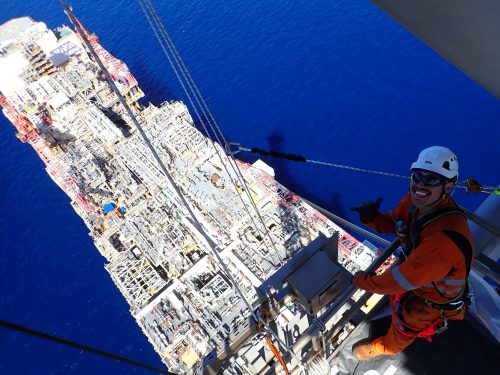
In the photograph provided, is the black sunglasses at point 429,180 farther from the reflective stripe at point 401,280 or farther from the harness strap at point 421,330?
the harness strap at point 421,330

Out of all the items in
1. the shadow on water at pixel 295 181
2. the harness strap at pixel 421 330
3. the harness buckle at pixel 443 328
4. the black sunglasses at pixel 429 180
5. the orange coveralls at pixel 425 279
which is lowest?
the harness buckle at pixel 443 328

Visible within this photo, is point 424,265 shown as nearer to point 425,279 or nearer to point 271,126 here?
point 425,279

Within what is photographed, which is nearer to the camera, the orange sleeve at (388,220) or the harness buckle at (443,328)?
the harness buckle at (443,328)

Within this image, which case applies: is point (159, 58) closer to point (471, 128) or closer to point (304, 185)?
point (304, 185)

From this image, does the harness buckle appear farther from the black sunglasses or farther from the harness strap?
the black sunglasses

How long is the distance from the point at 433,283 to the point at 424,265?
0.65 m

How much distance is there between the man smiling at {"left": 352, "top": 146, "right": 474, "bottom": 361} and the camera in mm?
5277

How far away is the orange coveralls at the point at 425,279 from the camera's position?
5.25 meters

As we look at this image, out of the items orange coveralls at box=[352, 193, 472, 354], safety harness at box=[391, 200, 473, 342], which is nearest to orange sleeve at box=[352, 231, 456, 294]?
orange coveralls at box=[352, 193, 472, 354]

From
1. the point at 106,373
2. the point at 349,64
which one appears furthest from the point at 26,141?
the point at 349,64

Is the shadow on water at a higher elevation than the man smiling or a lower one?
higher

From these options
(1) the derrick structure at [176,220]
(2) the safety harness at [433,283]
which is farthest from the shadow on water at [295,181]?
(2) the safety harness at [433,283]

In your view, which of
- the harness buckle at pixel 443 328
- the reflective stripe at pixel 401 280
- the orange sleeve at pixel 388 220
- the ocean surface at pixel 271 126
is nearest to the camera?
the reflective stripe at pixel 401 280

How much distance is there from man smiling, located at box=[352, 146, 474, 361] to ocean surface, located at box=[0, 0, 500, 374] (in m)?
22.8
